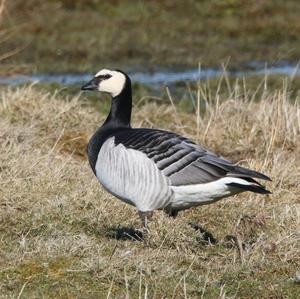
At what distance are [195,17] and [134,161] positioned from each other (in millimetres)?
14306

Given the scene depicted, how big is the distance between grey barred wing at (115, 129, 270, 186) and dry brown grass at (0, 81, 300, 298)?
30 centimetres

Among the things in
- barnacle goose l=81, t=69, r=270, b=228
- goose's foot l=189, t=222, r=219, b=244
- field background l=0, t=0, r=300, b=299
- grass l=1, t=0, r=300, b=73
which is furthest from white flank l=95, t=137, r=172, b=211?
grass l=1, t=0, r=300, b=73

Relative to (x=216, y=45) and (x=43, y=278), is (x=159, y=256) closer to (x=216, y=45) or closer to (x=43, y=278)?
(x=43, y=278)

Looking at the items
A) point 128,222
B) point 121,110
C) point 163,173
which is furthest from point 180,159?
point 121,110

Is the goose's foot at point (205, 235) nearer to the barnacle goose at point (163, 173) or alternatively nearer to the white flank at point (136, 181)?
the barnacle goose at point (163, 173)

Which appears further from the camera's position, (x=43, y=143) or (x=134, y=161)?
(x=43, y=143)

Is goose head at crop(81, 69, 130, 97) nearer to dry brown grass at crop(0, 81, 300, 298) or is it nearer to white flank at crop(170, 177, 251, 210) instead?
dry brown grass at crop(0, 81, 300, 298)

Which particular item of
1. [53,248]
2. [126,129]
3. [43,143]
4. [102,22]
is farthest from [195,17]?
[53,248]

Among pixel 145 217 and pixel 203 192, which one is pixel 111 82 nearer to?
pixel 145 217

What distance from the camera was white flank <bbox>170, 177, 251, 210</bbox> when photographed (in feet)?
20.4

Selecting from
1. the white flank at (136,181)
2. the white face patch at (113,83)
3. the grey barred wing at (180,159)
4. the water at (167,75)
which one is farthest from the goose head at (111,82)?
the water at (167,75)

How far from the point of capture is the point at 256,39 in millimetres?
18641

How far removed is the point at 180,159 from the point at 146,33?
12.6 m

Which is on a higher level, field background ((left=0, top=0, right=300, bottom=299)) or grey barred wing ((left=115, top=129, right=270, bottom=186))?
grey barred wing ((left=115, top=129, right=270, bottom=186))
